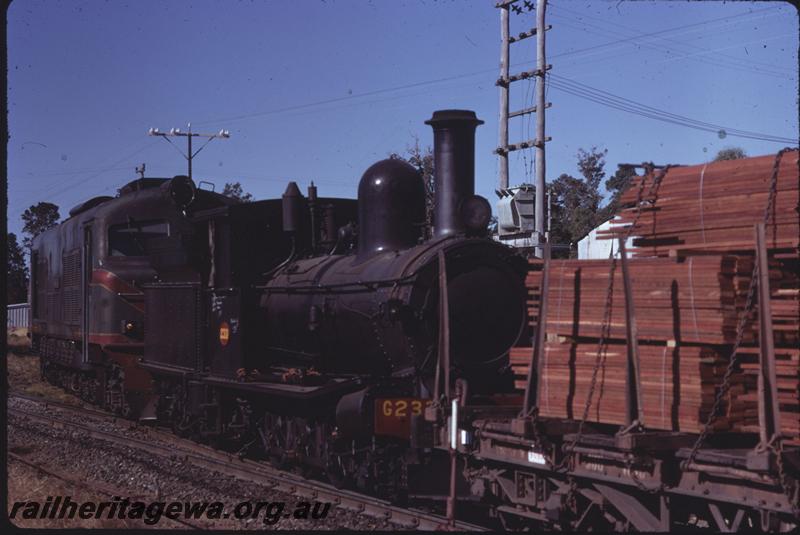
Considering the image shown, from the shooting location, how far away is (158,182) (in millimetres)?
17859

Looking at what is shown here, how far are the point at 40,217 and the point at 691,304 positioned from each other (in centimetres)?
6293

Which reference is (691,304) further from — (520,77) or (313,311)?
(520,77)

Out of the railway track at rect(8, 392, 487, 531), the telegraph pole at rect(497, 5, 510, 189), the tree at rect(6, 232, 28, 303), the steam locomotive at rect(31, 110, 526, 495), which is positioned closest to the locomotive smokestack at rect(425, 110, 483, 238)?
the steam locomotive at rect(31, 110, 526, 495)

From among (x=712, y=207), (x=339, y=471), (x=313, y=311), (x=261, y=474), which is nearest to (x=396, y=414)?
(x=339, y=471)

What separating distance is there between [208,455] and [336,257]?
3.61 m

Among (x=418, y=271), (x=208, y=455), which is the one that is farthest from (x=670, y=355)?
(x=208, y=455)

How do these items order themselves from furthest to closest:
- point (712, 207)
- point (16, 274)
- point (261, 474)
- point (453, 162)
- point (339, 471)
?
1. point (16, 274)
2. point (261, 474)
3. point (339, 471)
4. point (453, 162)
5. point (712, 207)

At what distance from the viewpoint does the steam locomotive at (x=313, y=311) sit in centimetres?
933

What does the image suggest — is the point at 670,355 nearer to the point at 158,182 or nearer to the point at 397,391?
the point at 397,391

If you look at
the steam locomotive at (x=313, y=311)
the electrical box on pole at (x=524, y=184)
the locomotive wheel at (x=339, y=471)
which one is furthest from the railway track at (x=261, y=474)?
the electrical box on pole at (x=524, y=184)

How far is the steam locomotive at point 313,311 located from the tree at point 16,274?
44.7m

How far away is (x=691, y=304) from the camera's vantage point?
596 cm

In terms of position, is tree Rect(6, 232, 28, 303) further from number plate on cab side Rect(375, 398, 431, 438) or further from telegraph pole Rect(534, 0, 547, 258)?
number plate on cab side Rect(375, 398, 431, 438)

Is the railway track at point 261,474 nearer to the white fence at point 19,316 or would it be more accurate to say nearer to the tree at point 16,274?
the white fence at point 19,316
